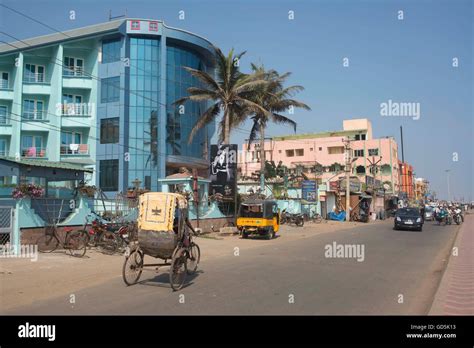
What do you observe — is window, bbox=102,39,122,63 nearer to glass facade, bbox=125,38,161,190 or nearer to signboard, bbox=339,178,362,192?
glass facade, bbox=125,38,161,190

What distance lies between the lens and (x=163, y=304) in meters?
7.61

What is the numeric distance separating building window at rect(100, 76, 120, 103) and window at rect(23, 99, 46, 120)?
565 centimetres

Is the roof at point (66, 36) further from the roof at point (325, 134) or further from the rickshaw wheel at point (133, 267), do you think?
the roof at point (325, 134)

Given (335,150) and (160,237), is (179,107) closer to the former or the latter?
(160,237)

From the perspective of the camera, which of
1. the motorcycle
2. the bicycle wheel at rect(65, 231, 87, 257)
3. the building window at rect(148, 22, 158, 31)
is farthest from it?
the building window at rect(148, 22, 158, 31)

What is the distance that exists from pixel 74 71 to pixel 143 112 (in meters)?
7.61

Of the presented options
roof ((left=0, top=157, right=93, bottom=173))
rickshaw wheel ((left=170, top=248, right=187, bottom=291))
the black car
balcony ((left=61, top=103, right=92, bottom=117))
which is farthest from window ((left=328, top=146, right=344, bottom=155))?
rickshaw wheel ((left=170, top=248, right=187, bottom=291))

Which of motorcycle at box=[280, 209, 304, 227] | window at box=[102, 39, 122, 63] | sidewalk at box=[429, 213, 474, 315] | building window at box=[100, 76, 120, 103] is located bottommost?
sidewalk at box=[429, 213, 474, 315]

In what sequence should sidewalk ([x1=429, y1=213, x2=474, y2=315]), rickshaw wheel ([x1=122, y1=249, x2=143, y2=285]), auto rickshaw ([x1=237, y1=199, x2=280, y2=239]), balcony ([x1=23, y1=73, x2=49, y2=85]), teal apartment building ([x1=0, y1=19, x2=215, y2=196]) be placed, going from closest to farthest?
sidewalk ([x1=429, y1=213, x2=474, y2=315]) → rickshaw wheel ([x1=122, y1=249, x2=143, y2=285]) → auto rickshaw ([x1=237, y1=199, x2=280, y2=239]) → teal apartment building ([x1=0, y1=19, x2=215, y2=196]) → balcony ([x1=23, y1=73, x2=49, y2=85])

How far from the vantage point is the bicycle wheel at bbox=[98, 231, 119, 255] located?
14.5 m

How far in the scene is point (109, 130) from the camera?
41.4 m

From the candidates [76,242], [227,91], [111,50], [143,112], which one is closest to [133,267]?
[76,242]
